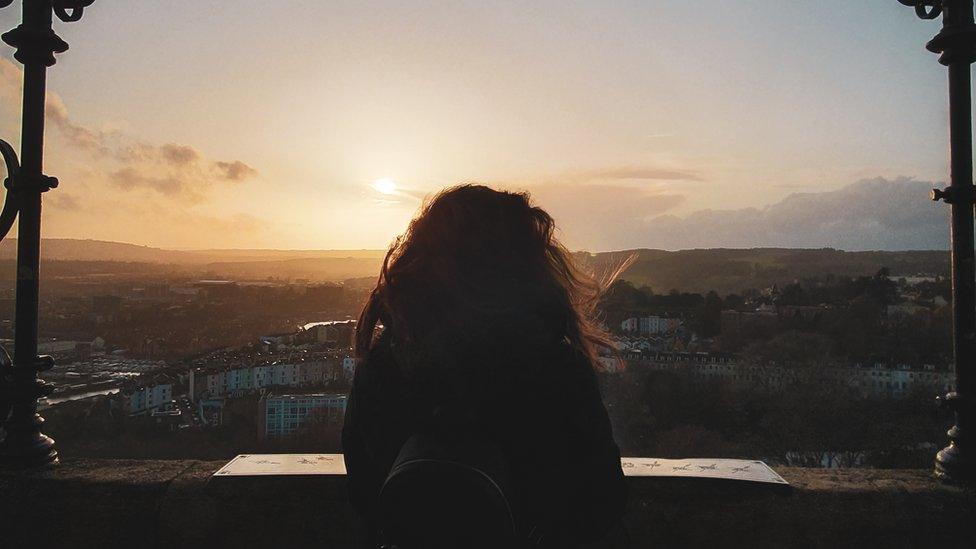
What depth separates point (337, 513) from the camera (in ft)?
7.63

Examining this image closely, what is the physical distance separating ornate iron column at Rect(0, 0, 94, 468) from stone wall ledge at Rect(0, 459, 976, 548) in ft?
0.60

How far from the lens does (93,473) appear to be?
8.23 ft

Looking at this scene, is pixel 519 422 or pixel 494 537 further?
pixel 519 422

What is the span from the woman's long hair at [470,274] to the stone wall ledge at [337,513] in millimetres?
848

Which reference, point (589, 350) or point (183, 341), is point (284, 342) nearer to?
point (183, 341)

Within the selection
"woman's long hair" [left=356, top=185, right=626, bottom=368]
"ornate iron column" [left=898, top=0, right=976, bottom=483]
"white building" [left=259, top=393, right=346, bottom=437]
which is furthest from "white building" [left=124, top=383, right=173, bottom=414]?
"ornate iron column" [left=898, top=0, right=976, bottom=483]

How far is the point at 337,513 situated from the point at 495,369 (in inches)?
49.3

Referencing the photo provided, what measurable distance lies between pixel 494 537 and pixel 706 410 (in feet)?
11.8

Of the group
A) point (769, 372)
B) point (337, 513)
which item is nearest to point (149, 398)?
point (337, 513)

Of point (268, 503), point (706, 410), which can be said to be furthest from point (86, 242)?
point (706, 410)

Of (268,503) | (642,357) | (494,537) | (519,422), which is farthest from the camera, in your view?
(642,357)

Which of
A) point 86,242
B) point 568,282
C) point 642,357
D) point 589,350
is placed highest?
point 86,242

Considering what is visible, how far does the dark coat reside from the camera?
1416 mm

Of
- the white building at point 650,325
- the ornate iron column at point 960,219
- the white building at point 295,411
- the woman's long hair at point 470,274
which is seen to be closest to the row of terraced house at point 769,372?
the white building at point 650,325
